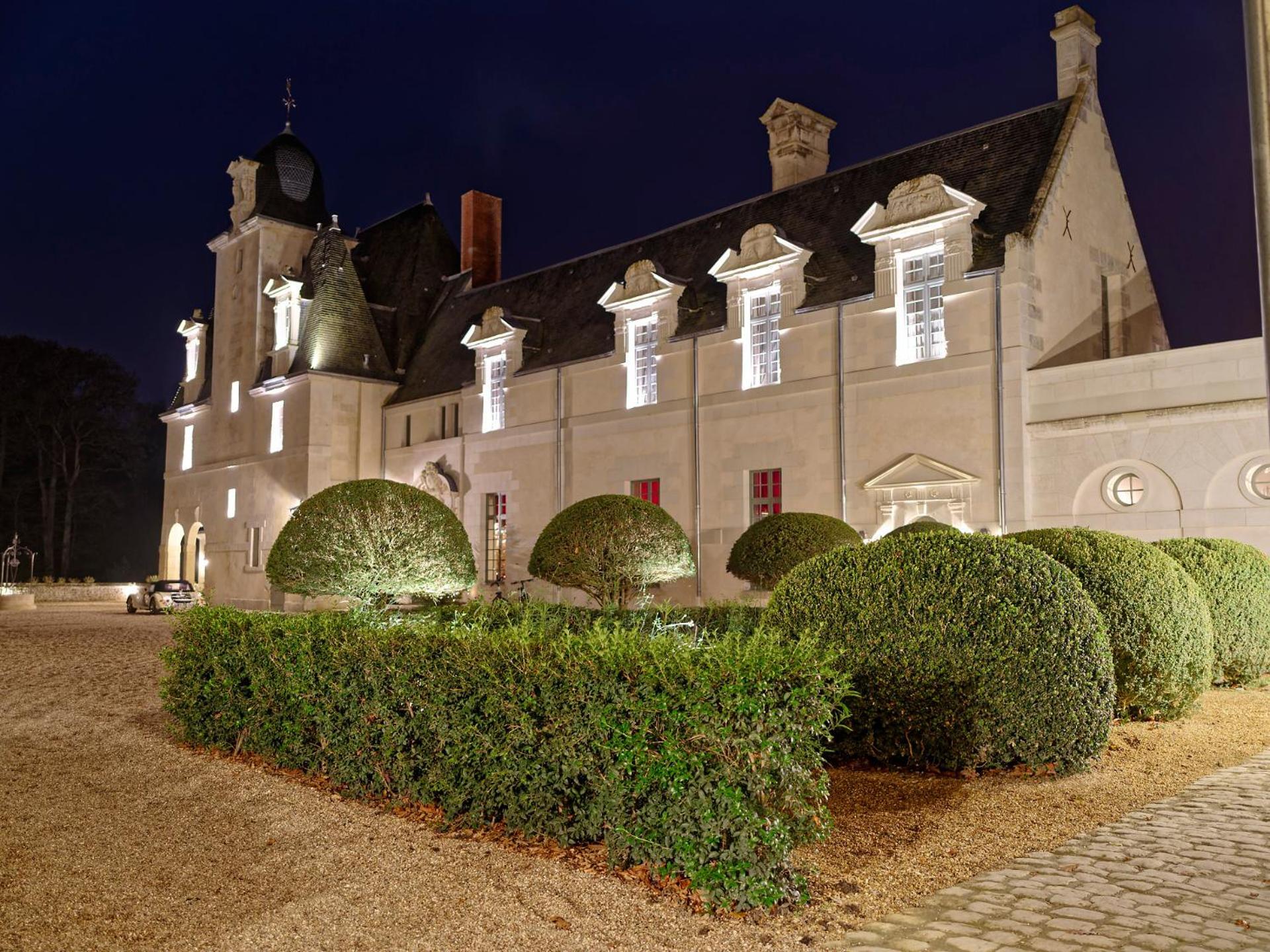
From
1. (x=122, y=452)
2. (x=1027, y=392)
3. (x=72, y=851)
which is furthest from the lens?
(x=122, y=452)

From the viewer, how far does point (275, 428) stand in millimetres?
35188

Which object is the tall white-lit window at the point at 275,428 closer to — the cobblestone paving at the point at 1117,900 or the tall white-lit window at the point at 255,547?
the tall white-lit window at the point at 255,547

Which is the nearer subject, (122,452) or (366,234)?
(366,234)

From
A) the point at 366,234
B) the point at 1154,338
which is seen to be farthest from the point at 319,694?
the point at 366,234

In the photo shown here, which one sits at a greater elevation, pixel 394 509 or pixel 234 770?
pixel 394 509

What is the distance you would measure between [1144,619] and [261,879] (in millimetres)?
8035

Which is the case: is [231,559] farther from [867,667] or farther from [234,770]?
[867,667]

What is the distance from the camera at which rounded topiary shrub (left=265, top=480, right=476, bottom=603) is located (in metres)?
17.3

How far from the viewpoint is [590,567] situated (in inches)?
719

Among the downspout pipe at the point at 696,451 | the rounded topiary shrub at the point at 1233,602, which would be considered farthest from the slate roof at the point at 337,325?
the rounded topiary shrub at the point at 1233,602

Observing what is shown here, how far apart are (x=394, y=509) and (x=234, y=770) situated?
9.46m

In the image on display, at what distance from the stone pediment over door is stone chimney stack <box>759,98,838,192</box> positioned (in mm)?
10359

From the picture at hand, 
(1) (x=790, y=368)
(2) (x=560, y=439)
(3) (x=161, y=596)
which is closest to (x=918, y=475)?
(1) (x=790, y=368)

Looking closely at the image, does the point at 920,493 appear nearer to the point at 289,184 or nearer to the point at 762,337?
the point at 762,337
